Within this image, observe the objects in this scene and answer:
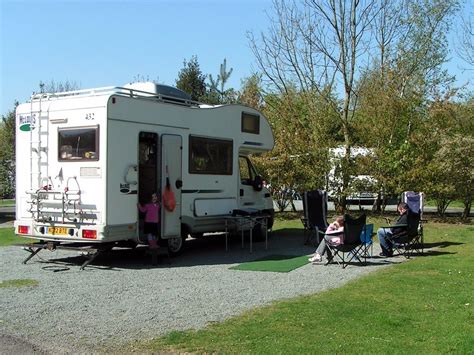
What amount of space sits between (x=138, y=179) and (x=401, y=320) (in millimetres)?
6085

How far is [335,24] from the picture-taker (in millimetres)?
22844

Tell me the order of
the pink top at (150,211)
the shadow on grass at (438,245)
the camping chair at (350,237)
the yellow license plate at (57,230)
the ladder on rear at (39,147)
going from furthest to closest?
the shadow on grass at (438,245) < the pink top at (150,211) < the ladder on rear at (39,147) < the camping chair at (350,237) < the yellow license plate at (57,230)

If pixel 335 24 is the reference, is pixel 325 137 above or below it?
below

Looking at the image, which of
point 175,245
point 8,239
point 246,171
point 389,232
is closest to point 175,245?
point 175,245

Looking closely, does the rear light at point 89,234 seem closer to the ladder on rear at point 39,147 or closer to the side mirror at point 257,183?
the ladder on rear at point 39,147

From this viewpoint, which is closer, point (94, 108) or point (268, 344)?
point (268, 344)

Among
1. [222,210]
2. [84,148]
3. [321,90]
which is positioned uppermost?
[321,90]

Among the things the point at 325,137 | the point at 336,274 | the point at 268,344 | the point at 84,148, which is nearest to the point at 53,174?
the point at 84,148

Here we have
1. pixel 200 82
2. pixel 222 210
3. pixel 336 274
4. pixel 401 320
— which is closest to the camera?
pixel 401 320

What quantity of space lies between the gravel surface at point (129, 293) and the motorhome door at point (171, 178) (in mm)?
665

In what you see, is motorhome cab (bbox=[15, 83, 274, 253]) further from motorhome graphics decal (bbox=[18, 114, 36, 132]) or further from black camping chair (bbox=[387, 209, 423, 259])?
black camping chair (bbox=[387, 209, 423, 259])

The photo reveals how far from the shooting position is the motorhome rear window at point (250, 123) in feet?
44.4

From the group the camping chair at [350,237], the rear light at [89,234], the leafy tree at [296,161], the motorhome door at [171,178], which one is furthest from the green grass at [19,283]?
the leafy tree at [296,161]

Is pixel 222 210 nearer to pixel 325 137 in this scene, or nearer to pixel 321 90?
pixel 325 137
